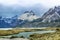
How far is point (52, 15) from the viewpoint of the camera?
21.1 ft

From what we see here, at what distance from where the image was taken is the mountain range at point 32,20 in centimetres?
632

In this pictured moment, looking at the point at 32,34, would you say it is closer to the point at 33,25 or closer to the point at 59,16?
the point at 33,25

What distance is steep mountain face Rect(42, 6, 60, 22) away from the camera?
6.40m

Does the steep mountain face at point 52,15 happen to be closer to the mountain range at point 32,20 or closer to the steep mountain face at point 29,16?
the mountain range at point 32,20

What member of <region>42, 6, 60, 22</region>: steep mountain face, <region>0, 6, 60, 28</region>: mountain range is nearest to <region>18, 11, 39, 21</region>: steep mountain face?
<region>0, 6, 60, 28</region>: mountain range

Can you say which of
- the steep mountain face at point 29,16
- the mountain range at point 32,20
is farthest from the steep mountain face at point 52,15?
the steep mountain face at point 29,16

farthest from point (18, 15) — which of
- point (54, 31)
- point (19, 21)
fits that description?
point (54, 31)

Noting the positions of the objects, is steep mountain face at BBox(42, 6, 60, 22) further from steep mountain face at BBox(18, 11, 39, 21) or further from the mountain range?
steep mountain face at BBox(18, 11, 39, 21)

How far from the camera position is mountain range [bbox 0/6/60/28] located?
6320mm

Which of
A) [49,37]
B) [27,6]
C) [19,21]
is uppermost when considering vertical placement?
[27,6]

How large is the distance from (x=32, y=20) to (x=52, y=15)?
1.97 ft

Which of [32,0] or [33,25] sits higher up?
[32,0]

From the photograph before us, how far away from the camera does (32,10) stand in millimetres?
6426

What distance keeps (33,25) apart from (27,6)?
581mm
